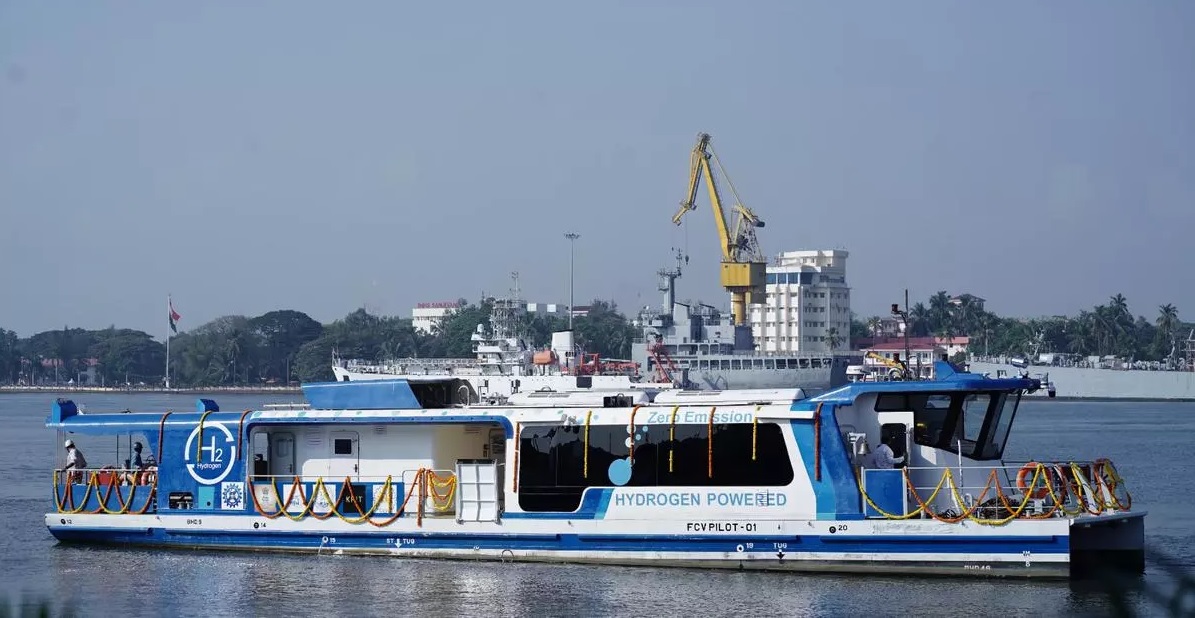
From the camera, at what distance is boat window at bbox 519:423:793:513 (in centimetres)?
A: 2252

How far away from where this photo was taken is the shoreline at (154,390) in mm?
172625

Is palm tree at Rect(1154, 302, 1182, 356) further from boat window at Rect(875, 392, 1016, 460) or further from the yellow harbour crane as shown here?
boat window at Rect(875, 392, 1016, 460)

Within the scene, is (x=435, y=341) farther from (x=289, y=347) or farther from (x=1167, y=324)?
(x=1167, y=324)

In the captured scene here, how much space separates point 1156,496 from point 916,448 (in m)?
17.1

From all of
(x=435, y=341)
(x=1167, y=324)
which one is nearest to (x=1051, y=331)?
(x=1167, y=324)

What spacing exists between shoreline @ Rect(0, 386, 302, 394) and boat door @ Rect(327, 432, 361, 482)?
14357 cm

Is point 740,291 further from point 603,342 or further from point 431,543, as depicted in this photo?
point 431,543

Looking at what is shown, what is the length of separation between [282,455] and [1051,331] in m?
164

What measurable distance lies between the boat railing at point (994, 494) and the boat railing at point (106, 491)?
13569 mm

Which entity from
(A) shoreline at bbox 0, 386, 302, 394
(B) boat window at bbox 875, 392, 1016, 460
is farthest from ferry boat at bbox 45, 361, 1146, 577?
(A) shoreline at bbox 0, 386, 302, 394

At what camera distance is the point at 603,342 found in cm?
18012

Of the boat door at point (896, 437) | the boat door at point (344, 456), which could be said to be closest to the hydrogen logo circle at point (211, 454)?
the boat door at point (344, 456)

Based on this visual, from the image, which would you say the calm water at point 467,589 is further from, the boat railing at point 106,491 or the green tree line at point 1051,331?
the green tree line at point 1051,331

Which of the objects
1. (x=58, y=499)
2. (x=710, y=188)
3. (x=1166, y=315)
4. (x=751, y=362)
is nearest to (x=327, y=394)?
(x=58, y=499)
